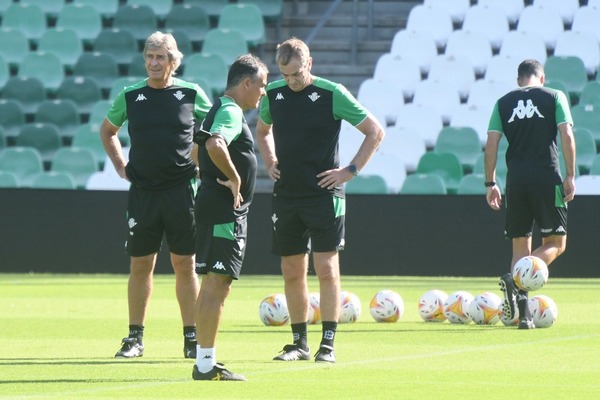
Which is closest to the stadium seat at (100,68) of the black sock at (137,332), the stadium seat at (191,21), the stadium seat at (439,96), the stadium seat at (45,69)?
the stadium seat at (45,69)

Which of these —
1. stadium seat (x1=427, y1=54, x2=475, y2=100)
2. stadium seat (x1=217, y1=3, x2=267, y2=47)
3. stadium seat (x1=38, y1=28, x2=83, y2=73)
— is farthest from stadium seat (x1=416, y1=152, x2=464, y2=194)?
stadium seat (x1=38, y1=28, x2=83, y2=73)

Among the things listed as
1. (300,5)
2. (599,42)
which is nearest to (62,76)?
→ (300,5)

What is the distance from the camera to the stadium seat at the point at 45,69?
24750 millimetres

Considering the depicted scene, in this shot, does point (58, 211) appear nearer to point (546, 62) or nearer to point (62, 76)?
point (62, 76)

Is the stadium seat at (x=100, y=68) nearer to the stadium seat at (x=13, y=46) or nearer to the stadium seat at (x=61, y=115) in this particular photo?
the stadium seat at (x=61, y=115)

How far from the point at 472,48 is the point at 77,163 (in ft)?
22.7

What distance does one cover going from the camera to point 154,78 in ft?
31.4

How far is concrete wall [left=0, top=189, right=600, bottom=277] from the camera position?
63.2 ft

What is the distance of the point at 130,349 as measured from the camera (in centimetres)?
947

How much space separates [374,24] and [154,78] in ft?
51.8

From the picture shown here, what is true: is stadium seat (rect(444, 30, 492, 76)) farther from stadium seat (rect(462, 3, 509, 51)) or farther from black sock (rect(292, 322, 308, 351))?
black sock (rect(292, 322, 308, 351))

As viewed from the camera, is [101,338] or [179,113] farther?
[101,338]

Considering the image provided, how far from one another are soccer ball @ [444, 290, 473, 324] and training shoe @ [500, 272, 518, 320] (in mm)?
465

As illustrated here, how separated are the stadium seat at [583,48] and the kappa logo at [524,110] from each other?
10.6m
